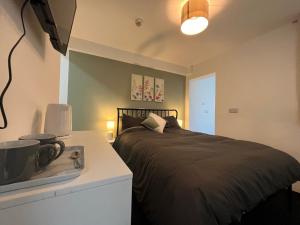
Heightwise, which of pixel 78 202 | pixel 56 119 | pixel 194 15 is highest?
pixel 194 15

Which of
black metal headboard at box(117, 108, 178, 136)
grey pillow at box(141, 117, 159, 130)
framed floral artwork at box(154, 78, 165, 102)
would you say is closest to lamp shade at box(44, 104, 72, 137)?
grey pillow at box(141, 117, 159, 130)

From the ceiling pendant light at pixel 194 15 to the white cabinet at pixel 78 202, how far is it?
74.5 inches

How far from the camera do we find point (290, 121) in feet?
7.09

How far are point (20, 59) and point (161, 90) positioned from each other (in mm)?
3170

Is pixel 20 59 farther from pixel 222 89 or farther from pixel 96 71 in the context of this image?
pixel 222 89

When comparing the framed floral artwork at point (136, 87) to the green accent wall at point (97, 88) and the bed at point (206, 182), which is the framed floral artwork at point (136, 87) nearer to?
the green accent wall at point (97, 88)

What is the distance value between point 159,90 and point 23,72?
10.2 ft

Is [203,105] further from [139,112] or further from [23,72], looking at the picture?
[23,72]

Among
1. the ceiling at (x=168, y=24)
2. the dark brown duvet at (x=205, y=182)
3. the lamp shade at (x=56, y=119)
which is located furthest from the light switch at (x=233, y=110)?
the lamp shade at (x=56, y=119)

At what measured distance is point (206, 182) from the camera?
92 cm

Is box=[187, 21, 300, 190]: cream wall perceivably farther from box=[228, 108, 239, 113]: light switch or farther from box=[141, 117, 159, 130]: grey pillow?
box=[141, 117, 159, 130]: grey pillow

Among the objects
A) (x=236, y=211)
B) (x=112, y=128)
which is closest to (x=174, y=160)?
(x=236, y=211)

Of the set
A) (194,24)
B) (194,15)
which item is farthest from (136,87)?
(194,15)

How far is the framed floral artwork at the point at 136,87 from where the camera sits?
3342 mm
